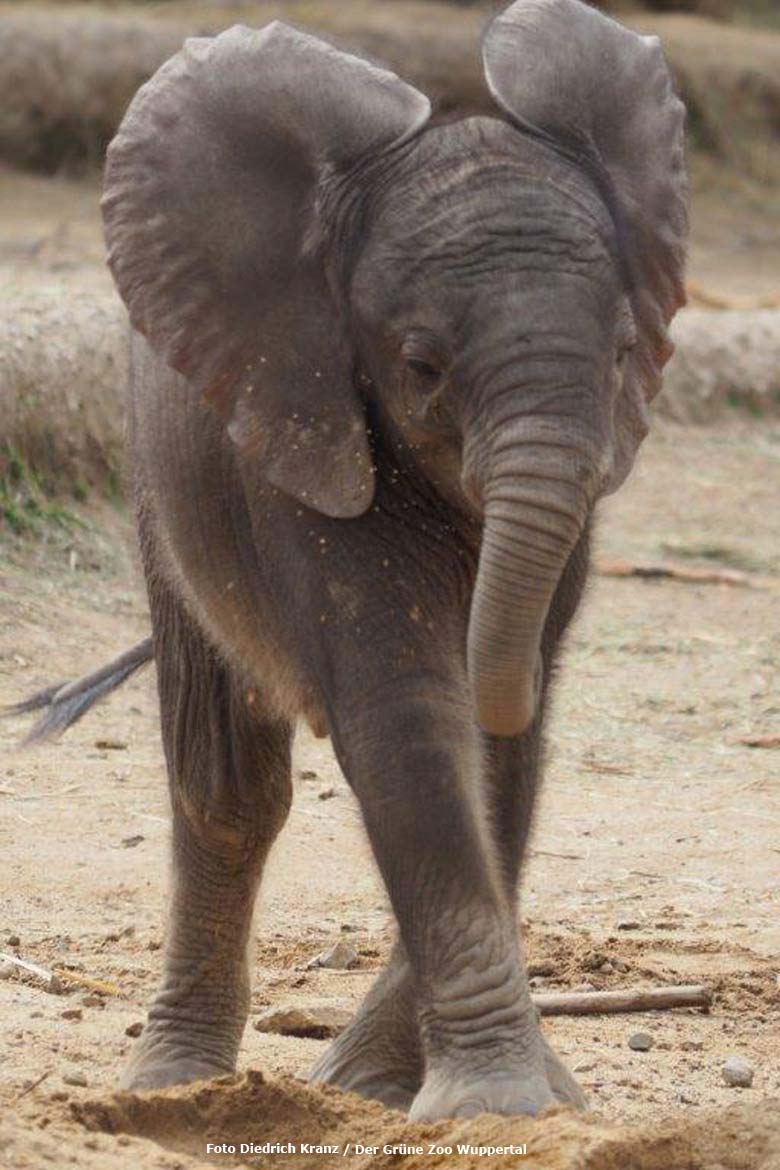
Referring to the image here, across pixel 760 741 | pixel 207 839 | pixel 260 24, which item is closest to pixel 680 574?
pixel 760 741

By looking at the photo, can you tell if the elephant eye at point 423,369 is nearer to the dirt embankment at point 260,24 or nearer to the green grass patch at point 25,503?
the green grass patch at point 25,503

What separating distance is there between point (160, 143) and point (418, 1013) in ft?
5.55

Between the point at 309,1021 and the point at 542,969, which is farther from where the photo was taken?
the point at 542,969

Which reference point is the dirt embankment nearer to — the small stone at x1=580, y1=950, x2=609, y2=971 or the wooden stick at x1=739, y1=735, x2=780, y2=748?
the wooden stick at x1=739, y1=735, x2=780, y2=748

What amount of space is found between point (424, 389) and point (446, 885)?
0.89 metres

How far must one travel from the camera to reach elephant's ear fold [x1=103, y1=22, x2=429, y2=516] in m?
4.62

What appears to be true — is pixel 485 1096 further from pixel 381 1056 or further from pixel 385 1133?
pixel 381 1056

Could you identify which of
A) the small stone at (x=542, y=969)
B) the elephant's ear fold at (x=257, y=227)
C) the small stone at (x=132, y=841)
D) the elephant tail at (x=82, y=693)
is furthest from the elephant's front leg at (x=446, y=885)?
the small stone at (x=132, y=841)

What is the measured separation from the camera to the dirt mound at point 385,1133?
170 inches

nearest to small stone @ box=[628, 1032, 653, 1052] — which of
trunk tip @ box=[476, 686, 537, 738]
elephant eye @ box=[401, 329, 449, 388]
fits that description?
trunk tip @ box=[476, 686, 537, 738]

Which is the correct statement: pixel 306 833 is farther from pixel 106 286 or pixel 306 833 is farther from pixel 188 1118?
pixel 106 286

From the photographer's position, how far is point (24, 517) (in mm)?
10461

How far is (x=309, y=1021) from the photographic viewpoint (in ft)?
19.7

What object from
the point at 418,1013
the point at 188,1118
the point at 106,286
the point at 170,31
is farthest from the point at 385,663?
the point at 170,31
